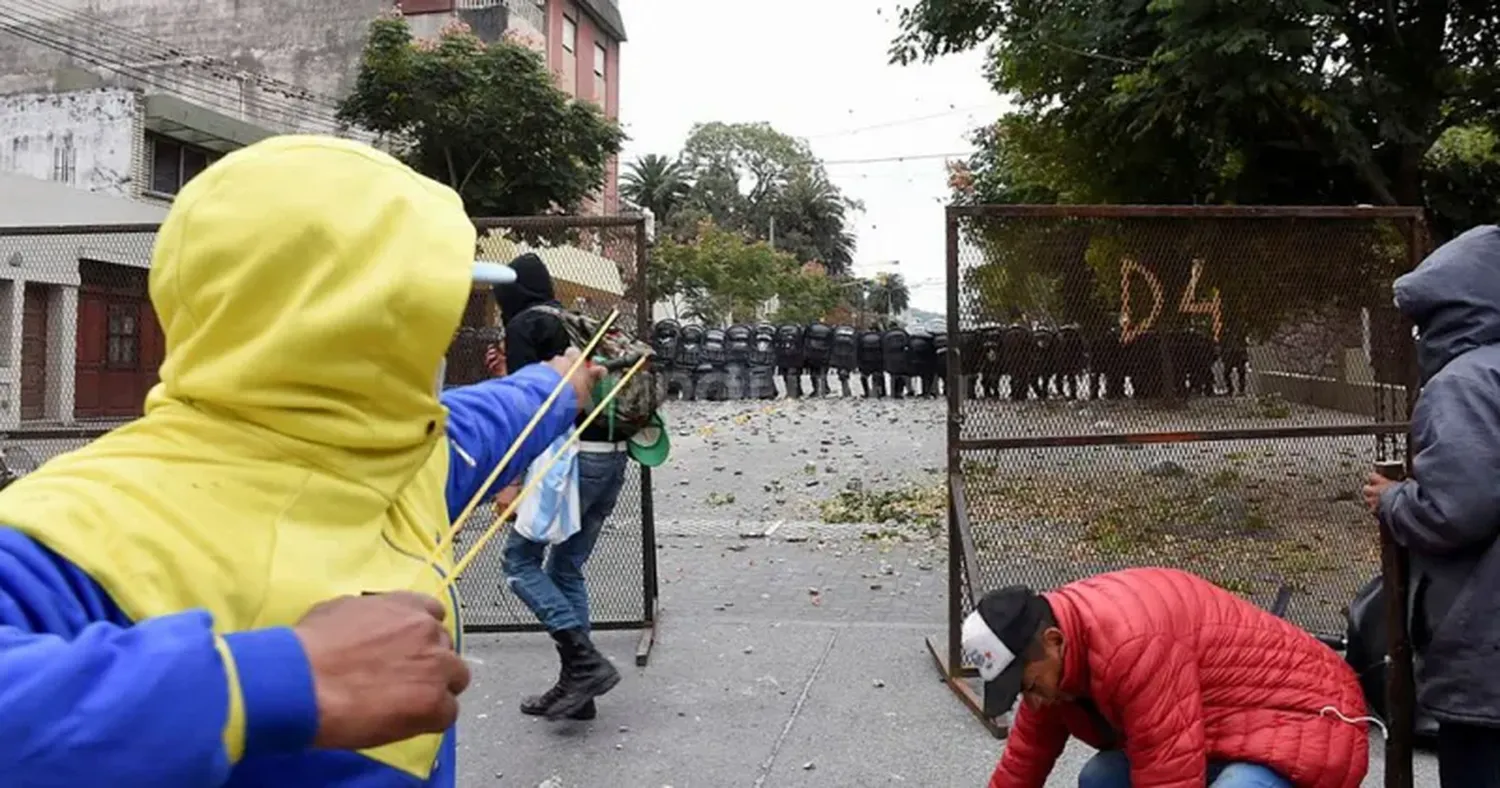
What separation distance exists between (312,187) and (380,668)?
0.54 meters

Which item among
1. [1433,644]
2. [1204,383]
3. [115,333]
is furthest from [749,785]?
[115,333]

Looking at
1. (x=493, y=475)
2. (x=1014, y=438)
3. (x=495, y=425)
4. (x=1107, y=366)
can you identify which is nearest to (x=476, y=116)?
(x=1107, y=366)

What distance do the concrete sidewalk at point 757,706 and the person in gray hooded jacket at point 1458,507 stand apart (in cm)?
161

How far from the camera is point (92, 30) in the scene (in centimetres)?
3136

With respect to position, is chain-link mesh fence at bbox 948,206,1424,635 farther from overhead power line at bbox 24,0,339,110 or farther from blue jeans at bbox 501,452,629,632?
overhead power line at bbox 24,0,339,110

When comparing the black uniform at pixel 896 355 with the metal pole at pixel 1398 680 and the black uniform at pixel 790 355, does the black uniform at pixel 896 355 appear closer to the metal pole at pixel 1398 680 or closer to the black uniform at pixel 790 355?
the black uniform at pixel 790 355

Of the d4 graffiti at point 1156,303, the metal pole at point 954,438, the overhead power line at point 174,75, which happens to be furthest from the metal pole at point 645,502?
the overhead power line at point 174,75

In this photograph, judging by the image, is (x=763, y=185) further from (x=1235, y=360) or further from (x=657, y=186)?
(x=1235, y=360)

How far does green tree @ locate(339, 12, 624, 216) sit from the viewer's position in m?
24.8

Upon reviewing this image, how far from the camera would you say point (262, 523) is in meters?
1.27

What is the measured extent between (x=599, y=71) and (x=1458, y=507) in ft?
130

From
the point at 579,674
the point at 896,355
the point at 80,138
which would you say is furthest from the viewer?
the point at 896,355

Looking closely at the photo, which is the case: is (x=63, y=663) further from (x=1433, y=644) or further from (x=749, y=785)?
(x=749, y=785)

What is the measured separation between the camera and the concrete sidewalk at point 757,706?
177 inches
